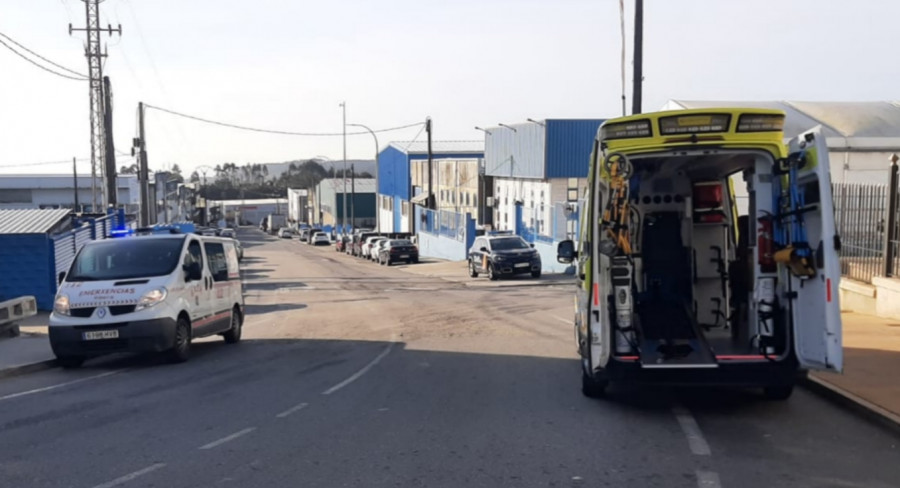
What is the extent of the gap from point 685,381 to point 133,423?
215 inches

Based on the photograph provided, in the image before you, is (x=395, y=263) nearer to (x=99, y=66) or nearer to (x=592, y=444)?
(x=99, y=66)

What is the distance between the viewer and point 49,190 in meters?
81.6

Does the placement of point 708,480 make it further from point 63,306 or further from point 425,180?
point 425,180

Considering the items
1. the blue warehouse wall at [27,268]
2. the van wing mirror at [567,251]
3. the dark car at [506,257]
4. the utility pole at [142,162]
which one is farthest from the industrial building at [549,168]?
the van wing mirror at [567,251]

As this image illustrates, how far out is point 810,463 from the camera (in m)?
7.34

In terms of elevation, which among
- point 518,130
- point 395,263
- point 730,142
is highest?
point 518,130

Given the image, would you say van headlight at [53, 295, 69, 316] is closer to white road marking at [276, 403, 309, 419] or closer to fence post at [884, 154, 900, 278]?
white road marking at [276, 403, 309, 419]

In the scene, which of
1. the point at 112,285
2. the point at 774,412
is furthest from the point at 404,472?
the point at 112,285

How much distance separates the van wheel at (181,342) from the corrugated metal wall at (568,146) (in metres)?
31.8

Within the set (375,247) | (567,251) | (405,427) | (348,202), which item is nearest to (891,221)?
(567,251)

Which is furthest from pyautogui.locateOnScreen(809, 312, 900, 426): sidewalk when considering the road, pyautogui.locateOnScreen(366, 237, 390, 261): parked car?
pyautogui.locateOnScreen(366, 237, 390, 261): parked car

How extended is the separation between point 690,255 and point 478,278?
26.8m

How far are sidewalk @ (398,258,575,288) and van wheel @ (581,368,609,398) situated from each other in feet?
71.5

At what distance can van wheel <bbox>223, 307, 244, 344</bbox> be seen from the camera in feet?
55.2
